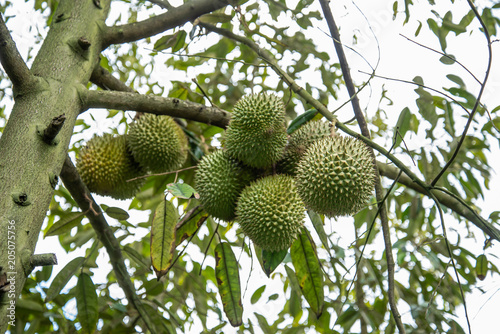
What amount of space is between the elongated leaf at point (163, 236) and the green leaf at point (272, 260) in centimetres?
38

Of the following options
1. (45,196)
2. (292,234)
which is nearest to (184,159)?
(292,234)

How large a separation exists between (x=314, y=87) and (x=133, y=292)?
4.96 feet

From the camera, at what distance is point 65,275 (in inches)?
74.7

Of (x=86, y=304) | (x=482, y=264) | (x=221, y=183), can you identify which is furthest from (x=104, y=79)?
(x=482, y=264)

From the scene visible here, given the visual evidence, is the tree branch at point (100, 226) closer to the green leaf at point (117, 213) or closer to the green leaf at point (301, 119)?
the green leaf at point (117, 213)

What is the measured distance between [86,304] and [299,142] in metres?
1.17

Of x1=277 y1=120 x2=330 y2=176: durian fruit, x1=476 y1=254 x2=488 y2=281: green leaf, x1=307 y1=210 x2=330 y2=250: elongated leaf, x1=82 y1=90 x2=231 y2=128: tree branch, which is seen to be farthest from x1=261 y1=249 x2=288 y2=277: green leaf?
x1=476 y1=254 x2=488 y2=281: green leaf

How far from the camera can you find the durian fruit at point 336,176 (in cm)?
146

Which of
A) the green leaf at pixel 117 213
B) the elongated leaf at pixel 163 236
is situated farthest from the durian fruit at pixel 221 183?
the green leaf at pixel 117 213

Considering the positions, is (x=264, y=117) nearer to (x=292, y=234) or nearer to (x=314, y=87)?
(x=292, y=234)

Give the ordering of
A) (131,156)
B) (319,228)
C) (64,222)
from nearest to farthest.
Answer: (319,228)
(64,222)
(131,156)

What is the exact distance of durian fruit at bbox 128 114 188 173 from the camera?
1.98m

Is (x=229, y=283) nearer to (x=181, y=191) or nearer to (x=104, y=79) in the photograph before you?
(x=181, y=191)

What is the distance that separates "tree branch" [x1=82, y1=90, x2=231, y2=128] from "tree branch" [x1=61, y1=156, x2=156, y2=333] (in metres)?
0.26
